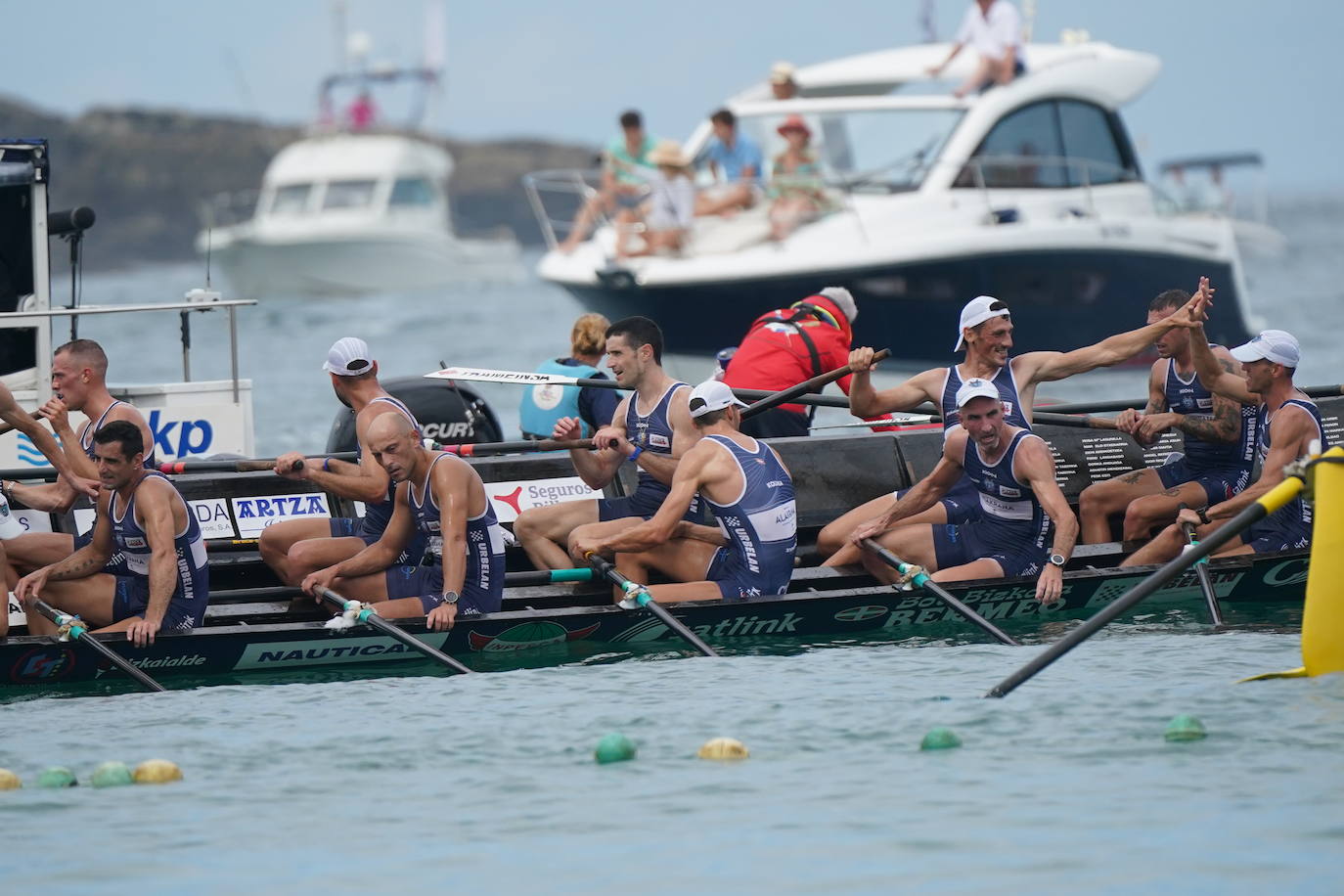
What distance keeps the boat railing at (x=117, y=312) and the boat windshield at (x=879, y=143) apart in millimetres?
8293

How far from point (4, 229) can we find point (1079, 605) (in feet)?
24.1

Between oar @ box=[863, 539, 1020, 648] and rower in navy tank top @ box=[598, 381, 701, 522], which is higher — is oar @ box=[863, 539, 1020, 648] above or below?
below

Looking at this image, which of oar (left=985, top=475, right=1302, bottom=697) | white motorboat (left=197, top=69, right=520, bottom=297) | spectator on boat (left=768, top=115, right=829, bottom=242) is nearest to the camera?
oar (left=985, top=475, right=1302, bottom=697)

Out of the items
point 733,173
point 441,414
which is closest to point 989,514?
point 441,414

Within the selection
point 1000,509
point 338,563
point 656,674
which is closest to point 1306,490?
point 1000,509

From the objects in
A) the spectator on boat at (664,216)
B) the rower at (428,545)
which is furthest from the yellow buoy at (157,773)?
the spectator on boat at (664,216)

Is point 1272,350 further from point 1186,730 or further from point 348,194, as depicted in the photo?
point 348,194

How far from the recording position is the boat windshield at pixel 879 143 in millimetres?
18797

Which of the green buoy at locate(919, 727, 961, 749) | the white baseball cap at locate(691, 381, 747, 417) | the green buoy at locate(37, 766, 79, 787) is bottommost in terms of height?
the green buoy at locate(37, 766, 79, 787)

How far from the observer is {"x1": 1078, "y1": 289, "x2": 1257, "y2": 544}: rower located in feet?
34.0

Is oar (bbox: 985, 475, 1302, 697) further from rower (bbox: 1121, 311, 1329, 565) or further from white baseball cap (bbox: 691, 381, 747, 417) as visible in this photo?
white baseball cap (bbox: 691, 381, 747, 417)

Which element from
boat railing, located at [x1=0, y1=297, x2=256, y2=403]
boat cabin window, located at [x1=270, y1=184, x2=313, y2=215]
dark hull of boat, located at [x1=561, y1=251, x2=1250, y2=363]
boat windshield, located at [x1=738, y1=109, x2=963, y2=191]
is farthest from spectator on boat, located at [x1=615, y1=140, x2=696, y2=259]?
boat cabin window, located at [x1=270, y1=184, x2=313, y2=215]

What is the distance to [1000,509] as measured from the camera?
991cm

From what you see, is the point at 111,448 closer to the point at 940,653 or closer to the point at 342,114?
the point at 940,653
